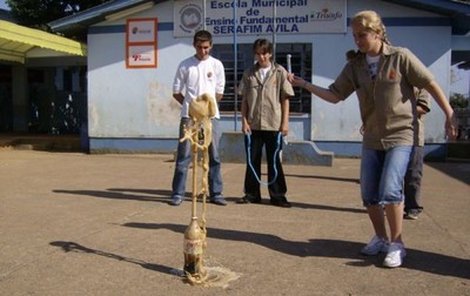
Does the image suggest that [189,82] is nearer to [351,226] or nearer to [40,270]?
[351,226]

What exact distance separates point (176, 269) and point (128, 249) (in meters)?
0.70

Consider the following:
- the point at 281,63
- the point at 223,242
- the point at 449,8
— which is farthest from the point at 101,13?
the point at 223,242

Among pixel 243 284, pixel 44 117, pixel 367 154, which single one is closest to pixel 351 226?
pixel 367 154

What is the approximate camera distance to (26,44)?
53.3ft

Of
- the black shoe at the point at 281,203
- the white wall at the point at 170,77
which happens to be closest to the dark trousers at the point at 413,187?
the black shoe at the point at 281,203

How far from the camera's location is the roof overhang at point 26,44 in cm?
1547

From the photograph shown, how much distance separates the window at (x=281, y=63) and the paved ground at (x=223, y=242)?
4788 mm

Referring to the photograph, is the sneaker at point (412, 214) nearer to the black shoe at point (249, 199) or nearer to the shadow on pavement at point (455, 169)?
the black shoe at point (249, 199)

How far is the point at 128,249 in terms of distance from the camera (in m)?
4.92

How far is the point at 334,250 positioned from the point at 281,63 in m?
8.82

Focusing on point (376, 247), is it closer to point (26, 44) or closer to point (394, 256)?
point (394, 256)

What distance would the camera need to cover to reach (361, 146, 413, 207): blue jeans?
4418 millimetres

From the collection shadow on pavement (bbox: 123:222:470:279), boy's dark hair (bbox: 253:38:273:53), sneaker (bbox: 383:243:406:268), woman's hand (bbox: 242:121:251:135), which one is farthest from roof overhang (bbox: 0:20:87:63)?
sneaker (bbox: 383:243:406:268)

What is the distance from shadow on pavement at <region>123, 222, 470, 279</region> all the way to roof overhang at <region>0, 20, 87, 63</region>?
1122cm
